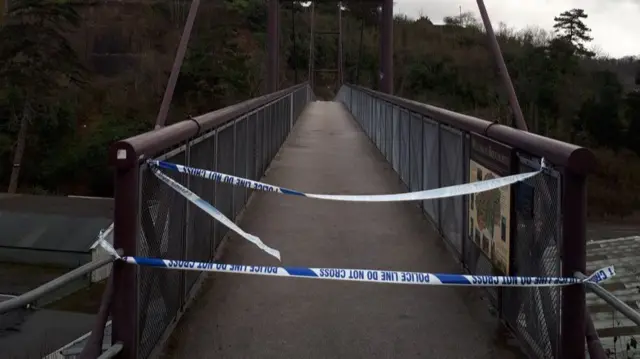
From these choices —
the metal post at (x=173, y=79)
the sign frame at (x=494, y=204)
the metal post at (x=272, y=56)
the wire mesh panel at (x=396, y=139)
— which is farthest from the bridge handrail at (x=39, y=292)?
the metal post at (x=272, y=56)

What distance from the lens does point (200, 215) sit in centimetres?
536

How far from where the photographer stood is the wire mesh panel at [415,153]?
8742 millimetres

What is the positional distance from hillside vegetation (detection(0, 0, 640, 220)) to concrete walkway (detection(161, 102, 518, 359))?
27.8m

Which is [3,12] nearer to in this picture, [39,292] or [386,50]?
[386,50]

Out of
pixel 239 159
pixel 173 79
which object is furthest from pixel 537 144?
pixel 239 159

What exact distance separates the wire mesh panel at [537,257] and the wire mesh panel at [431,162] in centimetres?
300

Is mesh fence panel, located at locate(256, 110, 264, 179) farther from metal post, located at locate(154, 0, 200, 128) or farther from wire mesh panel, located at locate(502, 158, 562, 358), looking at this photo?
wire mesh panel, located at locate(502, 158, 562, 358)

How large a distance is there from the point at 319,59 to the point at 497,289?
3179 inches

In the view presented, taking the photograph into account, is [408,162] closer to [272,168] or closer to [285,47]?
[272,168]

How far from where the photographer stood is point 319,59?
84.2 m

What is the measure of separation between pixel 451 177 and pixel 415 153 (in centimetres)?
288

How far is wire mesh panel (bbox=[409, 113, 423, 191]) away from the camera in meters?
8.74

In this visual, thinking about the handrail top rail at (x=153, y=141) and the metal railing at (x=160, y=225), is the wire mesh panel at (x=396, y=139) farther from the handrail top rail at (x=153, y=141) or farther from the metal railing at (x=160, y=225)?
the handrail top rail at (x=153, y=141)

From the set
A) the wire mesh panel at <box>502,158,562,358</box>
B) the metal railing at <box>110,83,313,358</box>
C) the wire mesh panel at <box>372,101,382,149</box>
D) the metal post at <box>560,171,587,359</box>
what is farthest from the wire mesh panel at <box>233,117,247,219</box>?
the wire mesh panel at <box>372,101,382,149</box>
